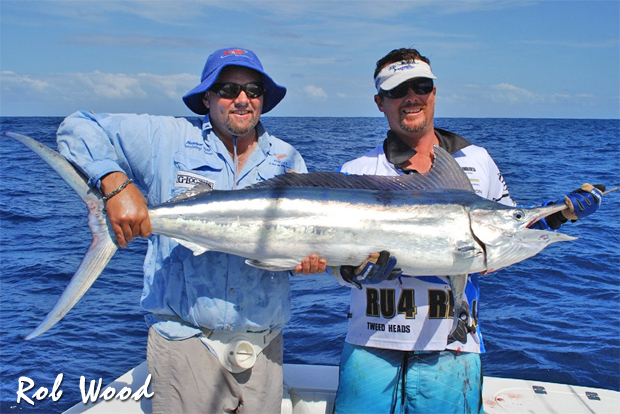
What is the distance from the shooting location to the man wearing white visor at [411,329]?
2943 millimetres

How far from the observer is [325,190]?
280 centimetres

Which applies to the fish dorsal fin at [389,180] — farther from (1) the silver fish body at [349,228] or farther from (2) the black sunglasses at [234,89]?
(2) the black sunglasses at [234,89]

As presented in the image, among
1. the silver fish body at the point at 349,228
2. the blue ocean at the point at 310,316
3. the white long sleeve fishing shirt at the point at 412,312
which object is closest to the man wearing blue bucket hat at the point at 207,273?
the silver fish body at the point at 349,228

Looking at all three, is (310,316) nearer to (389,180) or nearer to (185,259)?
(185,259)

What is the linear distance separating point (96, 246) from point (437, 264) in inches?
63.4

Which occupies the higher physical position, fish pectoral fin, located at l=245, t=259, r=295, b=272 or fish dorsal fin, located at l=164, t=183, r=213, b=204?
fish dorsal fin, located at l=164, t=183, r=213, b=204

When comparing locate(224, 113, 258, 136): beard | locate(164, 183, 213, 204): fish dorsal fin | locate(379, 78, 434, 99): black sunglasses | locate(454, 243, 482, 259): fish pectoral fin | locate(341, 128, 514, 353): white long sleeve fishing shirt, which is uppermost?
locate(379, 78, 434, 99): black sunglasses

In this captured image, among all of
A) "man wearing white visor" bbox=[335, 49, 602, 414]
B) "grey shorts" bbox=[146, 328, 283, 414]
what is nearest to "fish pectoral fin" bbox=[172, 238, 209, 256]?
"grey shorts" bbox=[146, 328, 283, 414]

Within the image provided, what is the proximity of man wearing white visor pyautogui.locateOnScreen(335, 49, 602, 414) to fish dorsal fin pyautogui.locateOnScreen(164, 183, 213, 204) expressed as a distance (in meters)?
0.84

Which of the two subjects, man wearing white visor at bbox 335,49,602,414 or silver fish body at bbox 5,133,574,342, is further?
man wearing white visor at bbox 335,49,602,414

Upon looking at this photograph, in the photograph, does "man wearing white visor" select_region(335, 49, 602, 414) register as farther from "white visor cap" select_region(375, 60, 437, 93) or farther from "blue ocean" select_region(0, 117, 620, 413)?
"blue ocean" select_region(0, 117, 620, 413)

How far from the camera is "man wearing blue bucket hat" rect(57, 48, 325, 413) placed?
9.50 ft

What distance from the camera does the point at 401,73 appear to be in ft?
10.1

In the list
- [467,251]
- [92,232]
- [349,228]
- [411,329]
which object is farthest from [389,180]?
[92,232]
